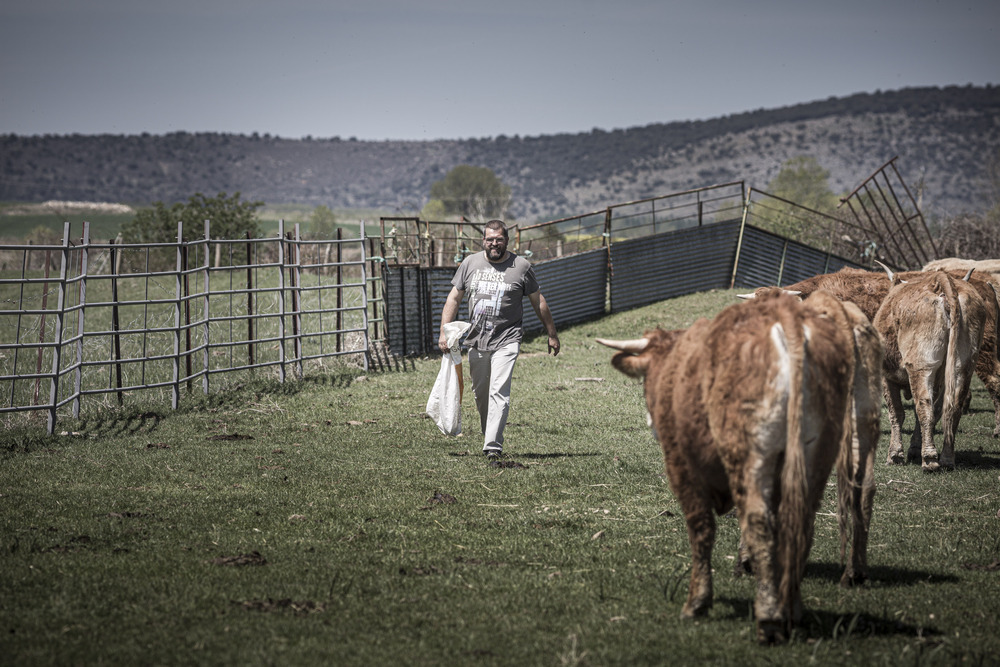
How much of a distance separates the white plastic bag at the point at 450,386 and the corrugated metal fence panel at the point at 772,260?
1610 centimetres

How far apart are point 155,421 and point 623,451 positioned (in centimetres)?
553

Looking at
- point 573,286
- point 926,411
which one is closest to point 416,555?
point 926,411

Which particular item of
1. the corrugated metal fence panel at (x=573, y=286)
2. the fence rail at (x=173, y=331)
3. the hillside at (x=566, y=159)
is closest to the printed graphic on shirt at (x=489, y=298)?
the fence rail at (x=173, y=331)

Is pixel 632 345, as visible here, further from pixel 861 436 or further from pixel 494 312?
pixel 494 312

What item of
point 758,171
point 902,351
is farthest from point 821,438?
point 758,171

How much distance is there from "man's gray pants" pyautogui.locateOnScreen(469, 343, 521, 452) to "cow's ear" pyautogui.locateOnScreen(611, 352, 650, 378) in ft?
11.0

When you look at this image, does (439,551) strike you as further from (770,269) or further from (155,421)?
(770,269)

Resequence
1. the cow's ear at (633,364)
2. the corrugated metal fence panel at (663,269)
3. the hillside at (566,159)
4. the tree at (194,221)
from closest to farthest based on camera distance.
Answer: the cow's ear at (633,364) → the corrugated metal fence panel at (663,269) → the tree at (194,221) → the hillside at (566,159)

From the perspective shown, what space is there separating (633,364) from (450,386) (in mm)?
4112

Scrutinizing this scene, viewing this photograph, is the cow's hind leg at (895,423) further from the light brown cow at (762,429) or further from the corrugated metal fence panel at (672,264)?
the corrugated metal fence panel at (672,264)

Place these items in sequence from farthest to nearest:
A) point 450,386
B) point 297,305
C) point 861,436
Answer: point 297,305 < point 450,386 < point 861,436

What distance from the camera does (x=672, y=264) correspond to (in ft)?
72.8

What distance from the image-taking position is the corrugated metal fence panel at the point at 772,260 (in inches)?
912

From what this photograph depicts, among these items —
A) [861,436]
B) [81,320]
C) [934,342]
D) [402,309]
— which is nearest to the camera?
[861,436]
